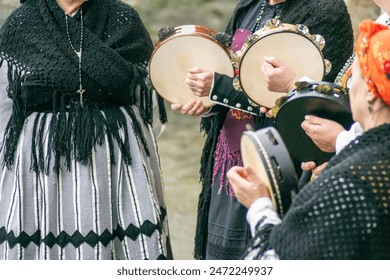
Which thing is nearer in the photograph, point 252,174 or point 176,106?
point 252,174

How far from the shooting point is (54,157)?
352cm

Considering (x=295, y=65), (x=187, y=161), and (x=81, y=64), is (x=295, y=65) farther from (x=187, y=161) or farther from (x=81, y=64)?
(x=187, y=161)

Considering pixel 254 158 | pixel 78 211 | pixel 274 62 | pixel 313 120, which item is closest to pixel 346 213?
pixel 254 158

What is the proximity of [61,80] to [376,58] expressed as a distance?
5.02ft

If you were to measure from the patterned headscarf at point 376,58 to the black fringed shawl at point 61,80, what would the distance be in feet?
4.48

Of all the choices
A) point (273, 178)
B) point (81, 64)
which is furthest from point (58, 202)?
point (273, 178)

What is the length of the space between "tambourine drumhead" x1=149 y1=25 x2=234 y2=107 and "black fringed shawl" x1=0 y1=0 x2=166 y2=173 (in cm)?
13

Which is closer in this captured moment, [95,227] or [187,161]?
[95,227]

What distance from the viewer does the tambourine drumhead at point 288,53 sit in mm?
3232

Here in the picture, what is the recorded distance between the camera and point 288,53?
10.7 feet

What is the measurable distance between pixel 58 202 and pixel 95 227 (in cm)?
18

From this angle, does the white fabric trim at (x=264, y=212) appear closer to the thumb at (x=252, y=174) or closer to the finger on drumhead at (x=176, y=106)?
the thumb at (x=252, y=174)

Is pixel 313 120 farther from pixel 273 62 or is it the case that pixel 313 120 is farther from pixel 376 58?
pixel 376 58

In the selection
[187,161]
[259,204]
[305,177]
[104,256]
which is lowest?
[187,161]
